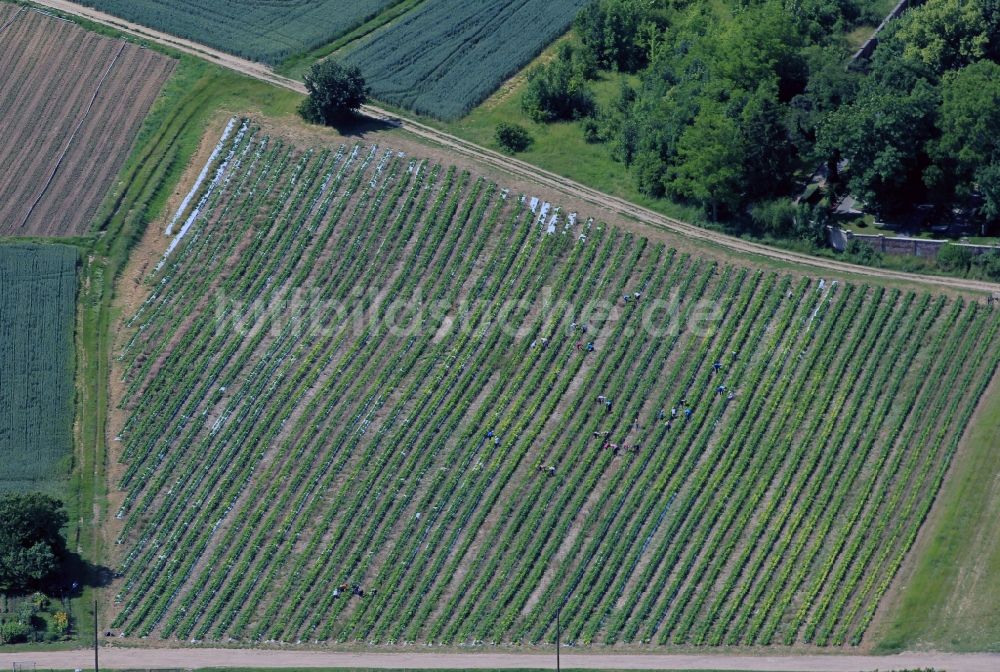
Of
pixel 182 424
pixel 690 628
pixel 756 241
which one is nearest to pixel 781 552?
pixel 690 628

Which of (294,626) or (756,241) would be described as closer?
(294,626)

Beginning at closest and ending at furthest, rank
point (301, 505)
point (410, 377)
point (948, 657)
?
point (948, 657)
point (301, 505)
point (410, 377)

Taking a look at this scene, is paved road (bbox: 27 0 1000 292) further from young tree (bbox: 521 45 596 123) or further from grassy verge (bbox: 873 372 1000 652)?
grassy verge (bbox: 873 372 1000 652)

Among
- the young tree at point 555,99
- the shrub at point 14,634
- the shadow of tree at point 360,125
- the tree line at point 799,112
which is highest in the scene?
the tree line at point 799,112

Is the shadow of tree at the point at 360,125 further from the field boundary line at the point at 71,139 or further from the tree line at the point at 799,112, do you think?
the field boundary line at the point at 71,139

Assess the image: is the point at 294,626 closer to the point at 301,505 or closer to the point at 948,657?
the point at 301,505

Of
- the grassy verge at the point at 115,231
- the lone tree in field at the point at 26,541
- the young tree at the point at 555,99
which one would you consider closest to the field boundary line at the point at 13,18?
the grassy verge at the point at 115,231
